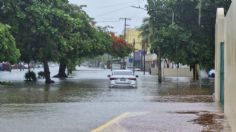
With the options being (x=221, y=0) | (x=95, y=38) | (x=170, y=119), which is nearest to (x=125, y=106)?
(x=170, y=119)

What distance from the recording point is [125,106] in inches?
894

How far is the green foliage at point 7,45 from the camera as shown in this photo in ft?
122

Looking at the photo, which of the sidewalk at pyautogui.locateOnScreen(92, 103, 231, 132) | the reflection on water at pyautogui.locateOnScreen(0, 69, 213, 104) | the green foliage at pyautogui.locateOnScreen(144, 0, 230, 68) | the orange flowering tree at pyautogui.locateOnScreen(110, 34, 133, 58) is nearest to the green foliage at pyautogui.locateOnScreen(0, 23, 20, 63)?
the reflection on water at pyautogui.locateOnScreen(0, 69, 213, 104)

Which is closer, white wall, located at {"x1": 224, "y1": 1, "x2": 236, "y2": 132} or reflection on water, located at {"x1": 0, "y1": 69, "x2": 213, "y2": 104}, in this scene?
white wall, located at {"x1": 224, "y1": 1, "x2": 236, "y2": 132}

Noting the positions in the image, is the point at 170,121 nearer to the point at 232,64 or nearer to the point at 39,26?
the point at 232,64

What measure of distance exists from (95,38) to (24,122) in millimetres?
43785

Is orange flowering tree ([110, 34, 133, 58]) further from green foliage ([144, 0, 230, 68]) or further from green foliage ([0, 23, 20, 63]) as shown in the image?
green foliage ([0, 23, 20, 63])

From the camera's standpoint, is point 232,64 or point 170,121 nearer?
point 232,64

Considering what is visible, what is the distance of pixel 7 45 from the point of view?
3825 cm

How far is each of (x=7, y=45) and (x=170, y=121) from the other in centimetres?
2360

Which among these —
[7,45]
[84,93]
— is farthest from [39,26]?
[84,93]

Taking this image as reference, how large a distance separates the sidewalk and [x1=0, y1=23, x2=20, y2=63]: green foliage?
18777mm

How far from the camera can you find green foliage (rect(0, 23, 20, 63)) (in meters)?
37.3

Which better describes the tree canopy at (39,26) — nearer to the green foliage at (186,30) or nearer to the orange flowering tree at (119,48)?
the green foliage at (186,30)
